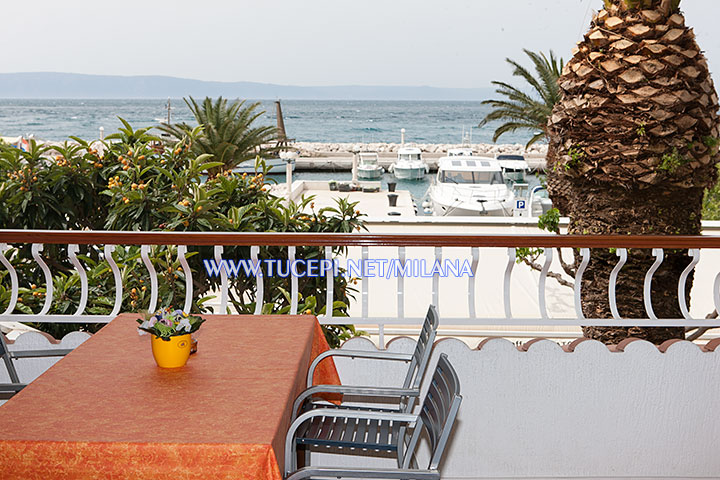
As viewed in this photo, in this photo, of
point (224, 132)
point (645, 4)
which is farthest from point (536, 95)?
point (645, 4)

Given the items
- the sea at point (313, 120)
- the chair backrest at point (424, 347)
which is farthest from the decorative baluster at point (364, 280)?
the sea at point (313, 120)

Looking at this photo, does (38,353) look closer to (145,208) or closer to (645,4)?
(145,208)

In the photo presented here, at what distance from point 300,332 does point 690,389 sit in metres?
1.78

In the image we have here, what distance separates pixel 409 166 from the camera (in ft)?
126

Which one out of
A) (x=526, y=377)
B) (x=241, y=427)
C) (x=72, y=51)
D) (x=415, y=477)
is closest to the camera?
(x=241, y=427)

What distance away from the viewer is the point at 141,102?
7625 centimetres

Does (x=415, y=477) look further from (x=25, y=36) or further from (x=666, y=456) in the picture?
(x=25, y=36)

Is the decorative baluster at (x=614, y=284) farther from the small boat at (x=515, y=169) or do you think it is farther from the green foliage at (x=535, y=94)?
the small boat at (x=515, y=169)

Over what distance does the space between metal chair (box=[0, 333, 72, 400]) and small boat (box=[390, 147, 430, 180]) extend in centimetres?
3626

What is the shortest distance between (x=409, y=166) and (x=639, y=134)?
113ft

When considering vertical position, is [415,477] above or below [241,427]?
below

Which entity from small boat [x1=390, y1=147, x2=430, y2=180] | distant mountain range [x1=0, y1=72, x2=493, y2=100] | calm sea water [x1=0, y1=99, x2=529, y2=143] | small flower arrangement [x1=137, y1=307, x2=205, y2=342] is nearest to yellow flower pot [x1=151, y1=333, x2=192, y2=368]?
small flower arrangement [x1=137, y1=307, x2=205, y2=342]

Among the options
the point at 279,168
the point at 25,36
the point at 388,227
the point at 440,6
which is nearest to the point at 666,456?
the point at 388,227

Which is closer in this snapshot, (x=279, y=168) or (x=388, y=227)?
(x=388, y=227)
